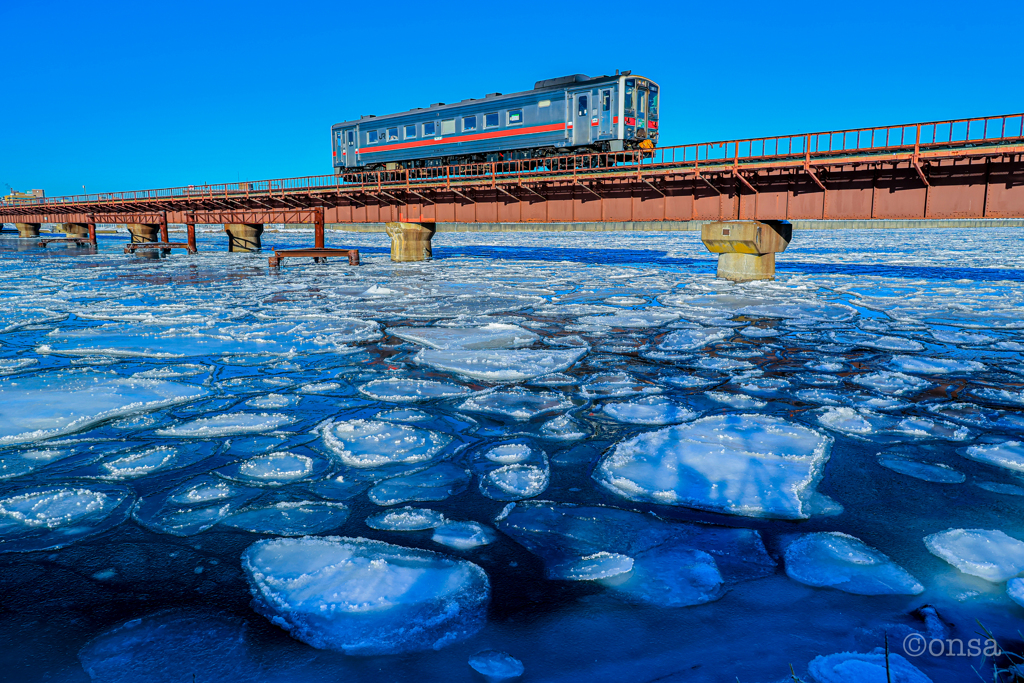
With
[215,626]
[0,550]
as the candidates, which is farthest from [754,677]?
[0,550]

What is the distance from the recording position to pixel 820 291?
12.3 metres

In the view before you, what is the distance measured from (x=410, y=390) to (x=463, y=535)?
7.72 feet

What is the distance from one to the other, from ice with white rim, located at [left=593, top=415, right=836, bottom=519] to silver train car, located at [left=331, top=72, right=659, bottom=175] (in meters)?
20.6

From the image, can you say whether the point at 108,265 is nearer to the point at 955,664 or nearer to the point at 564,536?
the point at 564,536

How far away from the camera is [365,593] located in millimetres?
2295

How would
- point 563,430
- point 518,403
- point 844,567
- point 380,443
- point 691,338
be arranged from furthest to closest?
point 691,338 → point 518,403 → point 563,430 → point 380,443 → point 844,567

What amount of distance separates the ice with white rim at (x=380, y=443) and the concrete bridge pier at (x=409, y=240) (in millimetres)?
17103

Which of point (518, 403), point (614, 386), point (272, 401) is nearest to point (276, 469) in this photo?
point (272, 401)

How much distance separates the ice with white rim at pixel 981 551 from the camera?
2441mm

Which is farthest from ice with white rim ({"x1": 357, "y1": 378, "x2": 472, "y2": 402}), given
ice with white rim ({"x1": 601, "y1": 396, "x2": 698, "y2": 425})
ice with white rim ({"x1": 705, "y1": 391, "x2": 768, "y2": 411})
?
ice with white rim ({"x1": 705, "y1": 391, "x2": 768, "y2": 411})

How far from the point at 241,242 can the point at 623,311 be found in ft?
80.0

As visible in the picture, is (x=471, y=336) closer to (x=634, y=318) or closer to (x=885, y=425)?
(x=634, y=318)

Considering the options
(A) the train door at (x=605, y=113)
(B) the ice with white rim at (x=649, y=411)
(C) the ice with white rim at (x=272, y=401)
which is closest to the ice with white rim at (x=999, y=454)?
(B) the ice with white rim at (x=649, y=411)

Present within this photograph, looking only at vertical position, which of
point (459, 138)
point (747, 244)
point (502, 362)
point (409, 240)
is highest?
point (459, 138)
